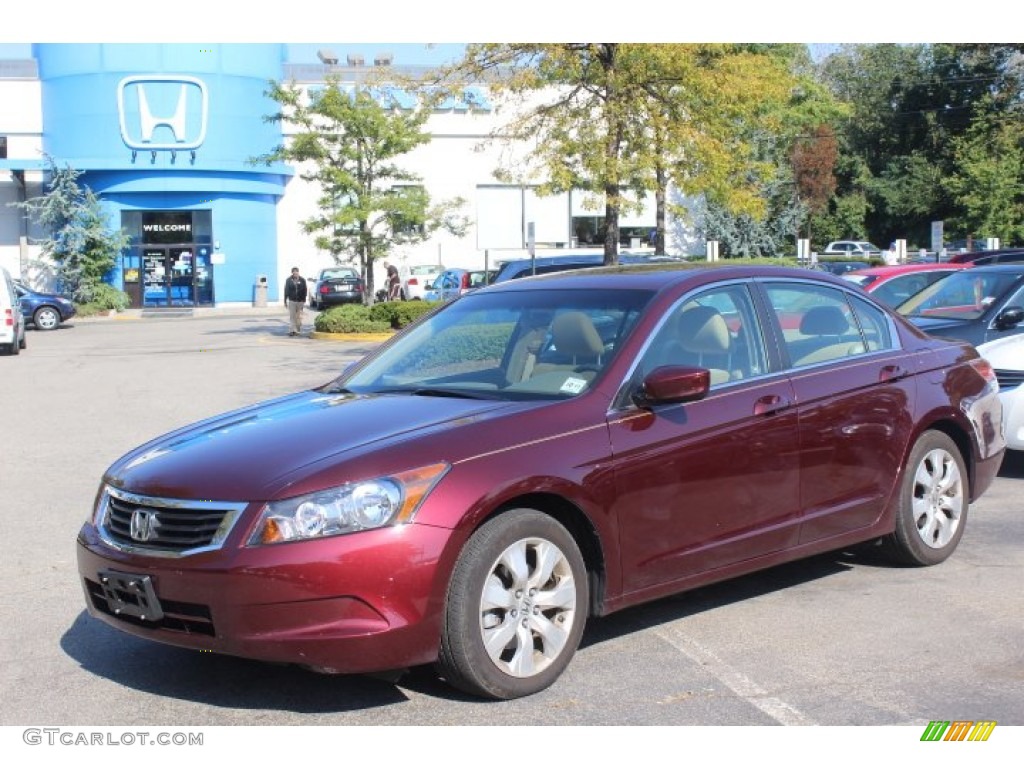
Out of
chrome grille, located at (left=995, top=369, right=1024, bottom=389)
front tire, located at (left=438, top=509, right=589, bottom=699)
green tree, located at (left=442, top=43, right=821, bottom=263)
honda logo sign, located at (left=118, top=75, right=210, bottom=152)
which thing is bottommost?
front tire, located at (left=438, top=509, right=589, bottom=699)

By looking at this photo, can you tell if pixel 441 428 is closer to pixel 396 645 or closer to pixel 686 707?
pixel 396 645

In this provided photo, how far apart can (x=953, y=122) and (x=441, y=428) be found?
65.1 metres

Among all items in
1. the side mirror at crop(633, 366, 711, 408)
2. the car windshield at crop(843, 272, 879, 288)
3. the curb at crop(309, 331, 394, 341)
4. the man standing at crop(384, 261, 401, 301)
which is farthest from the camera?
the man standing at crop(384, 261, 401, 301)

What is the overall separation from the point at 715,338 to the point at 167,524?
2632mm

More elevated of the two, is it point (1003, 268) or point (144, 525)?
point (1003, 268)

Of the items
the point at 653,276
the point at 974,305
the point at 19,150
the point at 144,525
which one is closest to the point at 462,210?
the point at 19,150

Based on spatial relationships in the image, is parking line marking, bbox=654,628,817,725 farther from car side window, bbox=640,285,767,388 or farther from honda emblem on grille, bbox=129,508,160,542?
honda emblem on grille, bbox=129,508,160,542

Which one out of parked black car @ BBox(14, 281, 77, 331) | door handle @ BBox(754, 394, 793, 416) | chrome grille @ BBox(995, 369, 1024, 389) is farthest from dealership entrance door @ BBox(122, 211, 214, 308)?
door handle @ BBox(754, 394, 793, 416)

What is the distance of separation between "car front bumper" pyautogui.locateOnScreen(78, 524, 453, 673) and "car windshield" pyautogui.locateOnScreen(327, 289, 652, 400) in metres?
1.15

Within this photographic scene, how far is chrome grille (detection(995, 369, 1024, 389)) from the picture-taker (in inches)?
366

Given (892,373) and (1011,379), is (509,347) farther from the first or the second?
(1011,379)

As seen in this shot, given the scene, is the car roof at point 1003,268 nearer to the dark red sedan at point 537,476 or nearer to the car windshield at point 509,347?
the dark red sedan at point 537,476

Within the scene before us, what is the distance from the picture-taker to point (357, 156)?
30594mm

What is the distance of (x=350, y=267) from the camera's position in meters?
47.5
